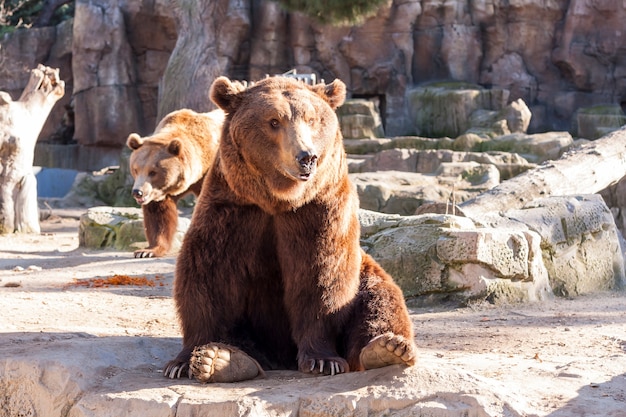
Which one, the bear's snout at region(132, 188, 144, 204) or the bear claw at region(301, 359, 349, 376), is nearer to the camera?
the bear claw at region(301, 359, 349, 376)

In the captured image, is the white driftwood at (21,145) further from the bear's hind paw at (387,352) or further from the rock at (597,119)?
the rock at (597,119)

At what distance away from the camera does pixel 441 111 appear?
21.3m

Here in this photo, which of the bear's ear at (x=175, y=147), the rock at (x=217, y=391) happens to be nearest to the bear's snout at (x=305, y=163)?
the rock at (x=217, y=391)

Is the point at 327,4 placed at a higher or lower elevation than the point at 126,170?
higher

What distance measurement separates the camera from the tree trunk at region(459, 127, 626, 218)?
305 inches

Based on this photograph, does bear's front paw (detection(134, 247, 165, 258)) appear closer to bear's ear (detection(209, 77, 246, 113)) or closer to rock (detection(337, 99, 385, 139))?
bear's ear (detection(209, 77, 246, 113))

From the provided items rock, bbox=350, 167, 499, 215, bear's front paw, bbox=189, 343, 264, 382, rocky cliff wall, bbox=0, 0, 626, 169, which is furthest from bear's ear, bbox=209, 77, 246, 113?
rocky cliff wall, bbox=0, 0, 626, 169

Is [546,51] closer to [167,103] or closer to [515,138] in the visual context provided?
[515,138]

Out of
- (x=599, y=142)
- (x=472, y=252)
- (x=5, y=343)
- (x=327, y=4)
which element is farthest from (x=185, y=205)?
(x=5, y=343)

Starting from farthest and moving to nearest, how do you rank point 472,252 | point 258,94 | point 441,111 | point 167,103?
1. point 441,111
2. point 167,103
3. point 472,252
4. point 258,94

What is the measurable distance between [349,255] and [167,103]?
15.1 meters

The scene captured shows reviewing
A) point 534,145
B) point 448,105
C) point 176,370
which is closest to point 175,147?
point 176,370

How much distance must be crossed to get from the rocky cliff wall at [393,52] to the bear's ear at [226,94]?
723 inches

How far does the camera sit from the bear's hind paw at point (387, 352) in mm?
3195
